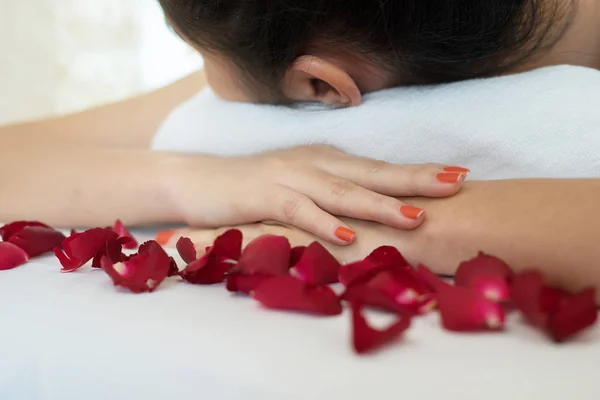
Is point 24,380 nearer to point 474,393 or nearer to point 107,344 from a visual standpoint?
point 107,344

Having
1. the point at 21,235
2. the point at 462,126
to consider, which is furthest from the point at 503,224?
the point at 21,235

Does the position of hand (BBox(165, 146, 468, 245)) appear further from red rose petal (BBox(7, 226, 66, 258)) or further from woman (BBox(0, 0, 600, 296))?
red rose petal (BBox(7, 226, 66, 258))

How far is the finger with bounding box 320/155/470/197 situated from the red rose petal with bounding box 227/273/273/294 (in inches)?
7.4

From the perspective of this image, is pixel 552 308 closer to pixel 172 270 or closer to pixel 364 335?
pixel 364 335

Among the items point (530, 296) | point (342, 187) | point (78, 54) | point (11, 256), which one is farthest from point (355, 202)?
point (78, 54)

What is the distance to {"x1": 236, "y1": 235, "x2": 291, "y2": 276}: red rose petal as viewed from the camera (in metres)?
0.53

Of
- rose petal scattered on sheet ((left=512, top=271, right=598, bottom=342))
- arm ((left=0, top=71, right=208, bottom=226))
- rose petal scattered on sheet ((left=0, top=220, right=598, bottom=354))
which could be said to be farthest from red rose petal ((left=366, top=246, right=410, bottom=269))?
arm ((left=0, top=71, right=208, bottom=226))

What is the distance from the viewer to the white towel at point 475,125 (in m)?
0.65

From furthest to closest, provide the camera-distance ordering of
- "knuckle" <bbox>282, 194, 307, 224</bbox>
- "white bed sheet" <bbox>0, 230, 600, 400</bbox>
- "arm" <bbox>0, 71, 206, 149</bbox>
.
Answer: "arm" <bbox>0, 71, 206, 149</bbox> < "knuckle" <bbox>282, 194, 307, 224</bbox> < "white bed sheet" <bbox>0, 230, 600, 400</bbox>

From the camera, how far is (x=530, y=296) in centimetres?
43

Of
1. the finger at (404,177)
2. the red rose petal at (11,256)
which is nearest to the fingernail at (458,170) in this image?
the finger at (404,177)

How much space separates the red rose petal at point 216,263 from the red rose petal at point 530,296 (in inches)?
10.1

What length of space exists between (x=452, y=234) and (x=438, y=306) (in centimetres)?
13

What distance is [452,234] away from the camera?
0.58m
